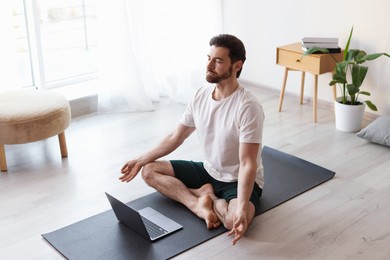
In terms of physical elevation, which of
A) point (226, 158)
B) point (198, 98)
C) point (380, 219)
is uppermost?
point (198, 98)

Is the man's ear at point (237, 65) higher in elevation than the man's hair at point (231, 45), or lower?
lower

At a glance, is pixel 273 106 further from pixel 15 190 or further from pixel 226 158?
pixel 15 190

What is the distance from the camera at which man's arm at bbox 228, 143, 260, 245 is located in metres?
2.49

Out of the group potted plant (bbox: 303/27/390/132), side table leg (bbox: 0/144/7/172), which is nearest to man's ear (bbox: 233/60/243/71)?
potted plant (bbox: 303/27/390/132)

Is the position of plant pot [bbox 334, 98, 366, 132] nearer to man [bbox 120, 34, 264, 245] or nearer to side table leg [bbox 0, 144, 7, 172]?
man [bbox 120, 34, 264, 245]

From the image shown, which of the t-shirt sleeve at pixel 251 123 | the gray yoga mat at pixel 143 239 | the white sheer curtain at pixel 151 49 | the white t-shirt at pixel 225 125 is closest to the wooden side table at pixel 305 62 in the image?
the white sheer curtain at pixel 151 49

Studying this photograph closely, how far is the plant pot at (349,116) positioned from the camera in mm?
3749

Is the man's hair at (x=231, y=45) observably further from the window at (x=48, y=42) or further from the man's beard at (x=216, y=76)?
the window at (x=48, y=42)

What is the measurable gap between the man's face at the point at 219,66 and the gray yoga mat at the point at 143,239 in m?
0.65

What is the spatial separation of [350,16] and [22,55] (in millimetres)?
2257

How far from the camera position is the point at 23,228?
2.74m

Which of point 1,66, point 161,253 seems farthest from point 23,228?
point 1,66

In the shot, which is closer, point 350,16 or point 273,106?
point 350,16

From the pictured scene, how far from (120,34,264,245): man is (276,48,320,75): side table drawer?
124 centimetres
